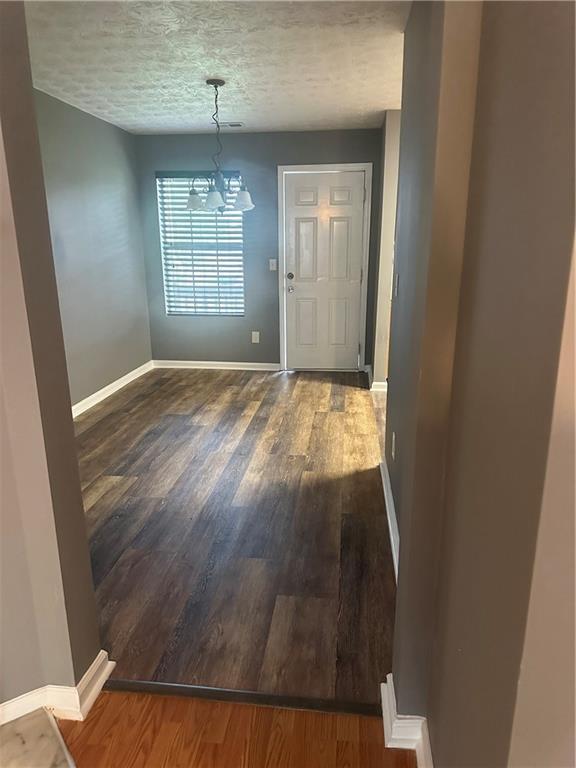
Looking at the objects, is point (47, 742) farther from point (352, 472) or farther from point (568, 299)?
point (352, 472)

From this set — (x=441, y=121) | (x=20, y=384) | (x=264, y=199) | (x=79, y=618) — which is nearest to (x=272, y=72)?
(x=264, y=199)

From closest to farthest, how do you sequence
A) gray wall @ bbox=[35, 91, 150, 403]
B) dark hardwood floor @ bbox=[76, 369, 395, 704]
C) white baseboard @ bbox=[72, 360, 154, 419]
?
dark hardwood floor @ bbox=[76, 369, 395, 704] < gray wall @ bbox=[35, 91, 150, 403] < white baseboard @ bbox=[72, 360, 154, 419]

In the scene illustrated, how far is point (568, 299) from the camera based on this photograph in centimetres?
57

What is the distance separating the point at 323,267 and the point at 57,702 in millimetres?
4397

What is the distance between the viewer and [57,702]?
1.52 meters

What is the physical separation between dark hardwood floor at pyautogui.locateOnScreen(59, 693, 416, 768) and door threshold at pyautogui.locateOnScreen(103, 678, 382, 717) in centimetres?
2

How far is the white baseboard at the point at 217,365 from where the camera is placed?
18.1 ft

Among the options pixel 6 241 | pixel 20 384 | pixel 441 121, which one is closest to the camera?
pixel 441 121

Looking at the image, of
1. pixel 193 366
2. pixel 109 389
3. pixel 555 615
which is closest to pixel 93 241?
pixel 109 389

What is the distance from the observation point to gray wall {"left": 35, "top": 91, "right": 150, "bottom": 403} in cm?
381

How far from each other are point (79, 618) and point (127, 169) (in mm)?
4531

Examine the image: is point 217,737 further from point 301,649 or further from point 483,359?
point 483,359

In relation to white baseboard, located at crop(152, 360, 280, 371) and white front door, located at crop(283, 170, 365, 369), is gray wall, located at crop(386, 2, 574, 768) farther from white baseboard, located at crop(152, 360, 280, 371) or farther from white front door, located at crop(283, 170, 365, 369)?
white baseboard, located at crop(152, 360, 280, 371)

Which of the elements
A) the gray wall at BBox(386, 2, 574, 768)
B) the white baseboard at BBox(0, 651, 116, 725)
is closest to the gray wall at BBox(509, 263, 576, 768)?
the gray wall at BBox(386, 2, 574, 768)
